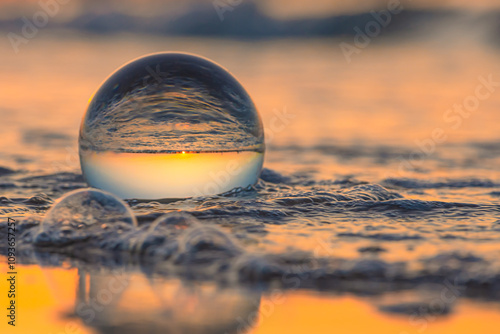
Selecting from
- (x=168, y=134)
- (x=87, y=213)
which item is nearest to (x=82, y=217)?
(x=87, y=213)

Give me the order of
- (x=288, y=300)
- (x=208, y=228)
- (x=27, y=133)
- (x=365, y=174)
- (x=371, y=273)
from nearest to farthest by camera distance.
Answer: (x=288, y=300)
(x=371, y=273)
(x=208, y=228)
(x=365, y=174)
(x=27, y=133)

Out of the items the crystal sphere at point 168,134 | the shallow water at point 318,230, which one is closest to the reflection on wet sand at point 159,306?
the shallow water at point 318,230

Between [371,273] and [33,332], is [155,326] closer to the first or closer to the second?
[33,332]

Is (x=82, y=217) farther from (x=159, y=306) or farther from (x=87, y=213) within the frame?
(x=159, y=306)

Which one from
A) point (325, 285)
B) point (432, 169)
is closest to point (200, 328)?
point (325, 285)

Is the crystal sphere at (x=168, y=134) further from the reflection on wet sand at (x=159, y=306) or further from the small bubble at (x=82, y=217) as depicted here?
the reflection on wet sand at (x=159, y=306)

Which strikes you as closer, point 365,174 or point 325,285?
point 325,285

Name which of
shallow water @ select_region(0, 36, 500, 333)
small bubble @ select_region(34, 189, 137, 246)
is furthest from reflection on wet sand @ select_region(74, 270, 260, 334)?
small bubble @ select_region(34, 189, 137, 246)
